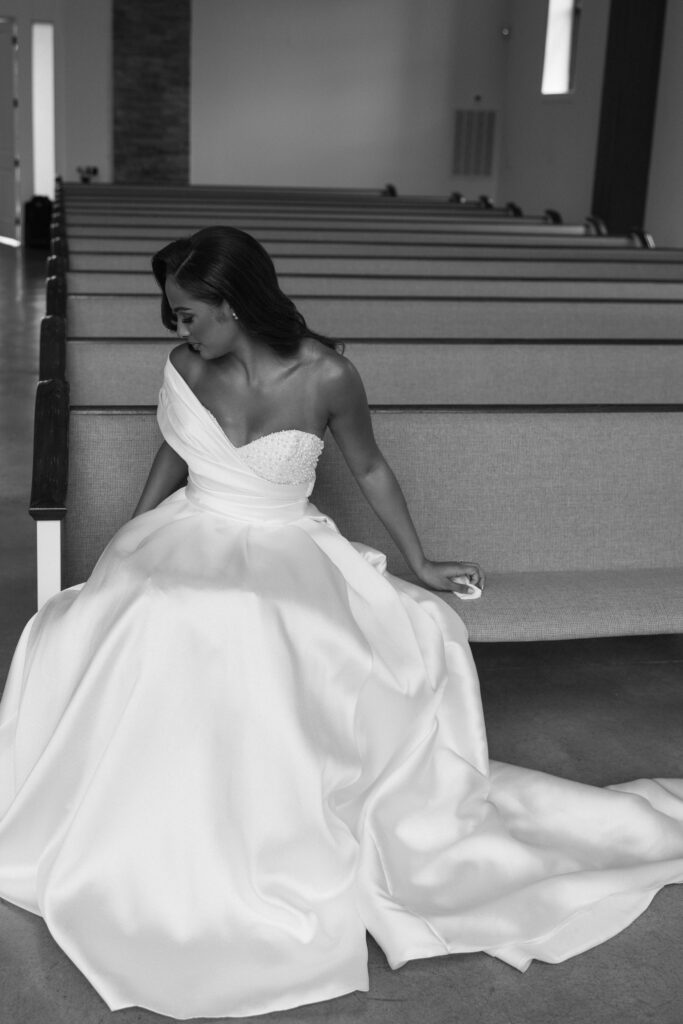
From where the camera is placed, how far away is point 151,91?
48.2ft

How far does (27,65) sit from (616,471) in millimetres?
13554

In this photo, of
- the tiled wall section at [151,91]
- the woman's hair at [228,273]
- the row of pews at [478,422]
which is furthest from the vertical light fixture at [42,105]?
the woman's hair at [228,273]

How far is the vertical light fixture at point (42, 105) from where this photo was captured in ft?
48.6

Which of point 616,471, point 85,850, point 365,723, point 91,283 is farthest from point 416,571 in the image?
point 91,283

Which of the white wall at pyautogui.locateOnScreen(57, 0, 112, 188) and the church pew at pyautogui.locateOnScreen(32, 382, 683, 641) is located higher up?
the white wall at pyautogui.locateOnScreen(57, 0, 112, 188)

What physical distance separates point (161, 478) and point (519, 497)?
3.25 feet

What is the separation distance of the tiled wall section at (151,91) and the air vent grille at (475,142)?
3473 millimetres

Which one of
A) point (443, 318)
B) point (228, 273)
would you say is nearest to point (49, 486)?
point (228, 273)

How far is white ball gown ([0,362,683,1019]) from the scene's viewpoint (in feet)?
6.75

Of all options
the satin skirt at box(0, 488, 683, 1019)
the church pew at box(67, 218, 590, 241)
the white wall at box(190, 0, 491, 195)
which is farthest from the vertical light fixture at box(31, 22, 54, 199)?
the satin skirt at box(0, 488, 683, 1019)

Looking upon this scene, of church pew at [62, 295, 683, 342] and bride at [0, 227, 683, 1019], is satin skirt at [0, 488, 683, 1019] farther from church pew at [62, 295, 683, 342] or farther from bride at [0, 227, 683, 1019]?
church pew at [62, 295, 683, 342]

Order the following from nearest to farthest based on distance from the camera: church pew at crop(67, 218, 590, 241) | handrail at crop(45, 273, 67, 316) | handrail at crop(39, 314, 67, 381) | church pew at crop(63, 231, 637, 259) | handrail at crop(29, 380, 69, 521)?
handrail at crop(29, 380, 69, 521) → handrail at crop(39, 314, 67, 381) → handrail at crop(45, 273, 67, 316) → church pew at crop(63, 231, 637, 259) → church pew at crop(67, 218, 590, 241)

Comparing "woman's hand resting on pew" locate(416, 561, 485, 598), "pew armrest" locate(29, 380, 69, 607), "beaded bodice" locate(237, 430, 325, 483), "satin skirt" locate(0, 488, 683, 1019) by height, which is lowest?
"satin skirt" locate(0, 488, 683, 1019)

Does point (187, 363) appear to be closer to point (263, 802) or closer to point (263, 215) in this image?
point (263, 802)
